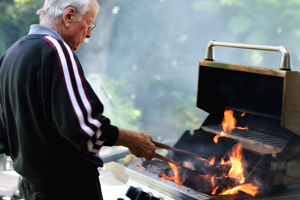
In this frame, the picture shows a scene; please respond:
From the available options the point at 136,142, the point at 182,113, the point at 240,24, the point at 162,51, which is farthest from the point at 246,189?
the point at 162,51

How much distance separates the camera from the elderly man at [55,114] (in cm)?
154

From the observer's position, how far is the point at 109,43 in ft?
30.5

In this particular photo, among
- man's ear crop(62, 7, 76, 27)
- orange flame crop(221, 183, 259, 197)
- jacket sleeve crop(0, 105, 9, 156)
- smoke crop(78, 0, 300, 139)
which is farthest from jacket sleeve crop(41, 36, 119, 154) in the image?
smoke crop(78, 0, 300, 139)

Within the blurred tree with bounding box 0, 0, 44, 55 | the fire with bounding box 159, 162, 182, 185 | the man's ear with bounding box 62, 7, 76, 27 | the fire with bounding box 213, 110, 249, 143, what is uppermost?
the blurred tree with bounding box 0, 0, 44, 55

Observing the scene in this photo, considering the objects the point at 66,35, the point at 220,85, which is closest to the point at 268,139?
the point at 220,85

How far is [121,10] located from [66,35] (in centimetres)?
775

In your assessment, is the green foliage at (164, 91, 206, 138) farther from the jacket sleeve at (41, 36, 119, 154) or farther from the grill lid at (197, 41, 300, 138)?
the jacket sleeve at (41, 36, 119, 154)

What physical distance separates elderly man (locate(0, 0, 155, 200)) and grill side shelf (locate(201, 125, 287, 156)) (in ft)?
2.46

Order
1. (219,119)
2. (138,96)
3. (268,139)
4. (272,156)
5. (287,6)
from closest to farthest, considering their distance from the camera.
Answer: (272,156), (268,139), (219,119), (287,6), (138,96)

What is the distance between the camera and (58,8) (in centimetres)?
177

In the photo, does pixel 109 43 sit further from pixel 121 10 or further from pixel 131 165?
pixel 131 165

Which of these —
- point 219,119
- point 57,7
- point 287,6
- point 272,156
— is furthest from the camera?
point 287,6

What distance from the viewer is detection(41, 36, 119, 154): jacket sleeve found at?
1519 millimetres

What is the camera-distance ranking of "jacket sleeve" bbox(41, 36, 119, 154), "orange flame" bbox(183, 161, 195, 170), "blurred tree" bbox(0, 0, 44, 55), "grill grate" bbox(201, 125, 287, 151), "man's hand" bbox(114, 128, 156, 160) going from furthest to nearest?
"blurred tree" bbox(0, 0, 44, 55) → "orange flame" bbox(183, 161, 195, 170) → "grill grate" bbox(201, 125, 287, 151) → "man's hand" bbox(114, 128, 156, 160) → "jacket sleeve" bbox(41, 36, 119, 154)
